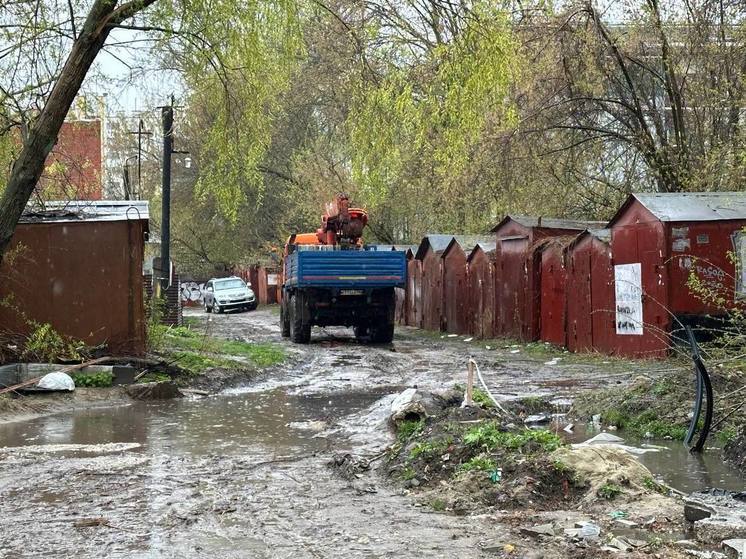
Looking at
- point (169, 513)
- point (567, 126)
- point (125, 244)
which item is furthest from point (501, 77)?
point (567, 126)

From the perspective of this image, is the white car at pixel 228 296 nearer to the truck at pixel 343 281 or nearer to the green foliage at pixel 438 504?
the truck at pixel 343 281

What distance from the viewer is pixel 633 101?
748 inches

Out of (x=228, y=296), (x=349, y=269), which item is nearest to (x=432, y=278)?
(x=349, y=269)

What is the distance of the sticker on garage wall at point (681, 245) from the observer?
1409 cm

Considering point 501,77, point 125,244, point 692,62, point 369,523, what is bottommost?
point 369,523

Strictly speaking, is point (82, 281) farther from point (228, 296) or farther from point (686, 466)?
point (228, 296)

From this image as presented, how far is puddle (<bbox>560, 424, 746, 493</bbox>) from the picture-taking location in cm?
668

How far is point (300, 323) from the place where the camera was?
69.0 ft

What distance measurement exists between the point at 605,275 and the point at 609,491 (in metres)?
10.9

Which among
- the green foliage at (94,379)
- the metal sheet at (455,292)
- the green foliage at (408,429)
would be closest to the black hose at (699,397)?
the green foliage at (408,429)

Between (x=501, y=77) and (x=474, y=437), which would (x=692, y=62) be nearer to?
(x=501, y=77)

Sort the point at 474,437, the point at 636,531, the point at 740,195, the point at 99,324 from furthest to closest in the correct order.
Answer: the point at 740,195 → the point at 99,324 → the point at 474,437 → the point at 636,531

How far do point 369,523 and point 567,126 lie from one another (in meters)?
14.7

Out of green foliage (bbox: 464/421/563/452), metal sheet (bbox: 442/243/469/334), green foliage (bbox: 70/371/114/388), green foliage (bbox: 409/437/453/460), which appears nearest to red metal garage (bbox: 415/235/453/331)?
metal sheet (bbox: 442/243/469/334)
